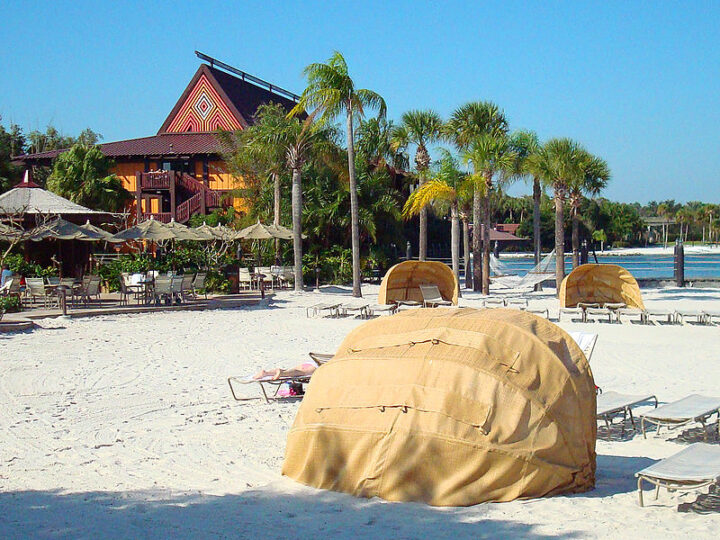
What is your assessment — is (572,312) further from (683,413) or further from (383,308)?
(683,413)

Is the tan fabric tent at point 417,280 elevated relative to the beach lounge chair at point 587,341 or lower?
elevated

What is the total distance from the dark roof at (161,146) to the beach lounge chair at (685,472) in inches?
1386

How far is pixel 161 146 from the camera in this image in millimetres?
43281

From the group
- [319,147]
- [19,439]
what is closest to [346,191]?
[319,147]

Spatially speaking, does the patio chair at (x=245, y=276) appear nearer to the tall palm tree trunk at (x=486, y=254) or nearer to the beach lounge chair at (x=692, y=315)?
the tall palm tree trunk at (x=486, y=254)

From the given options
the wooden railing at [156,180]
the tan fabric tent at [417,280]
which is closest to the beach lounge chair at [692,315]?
the tan fabric tent at [417,280]

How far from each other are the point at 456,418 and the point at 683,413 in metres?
2.95

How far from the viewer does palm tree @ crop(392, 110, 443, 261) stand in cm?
3139

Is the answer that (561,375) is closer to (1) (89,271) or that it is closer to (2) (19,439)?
(2) (19,439)

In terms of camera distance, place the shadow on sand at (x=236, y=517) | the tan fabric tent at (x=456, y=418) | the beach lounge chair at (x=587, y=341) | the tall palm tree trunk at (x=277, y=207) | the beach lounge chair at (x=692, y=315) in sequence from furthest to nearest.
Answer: the tall palm tree trunk at (x=277, y=207) → the beach lounge chair at (x=692, y=315) → the beach lounge chair at (x=587, y=341) → the tan fabric tent at (x=456, y=418) → the shadow on sand at (x=236, y=517)

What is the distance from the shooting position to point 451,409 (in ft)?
20.6

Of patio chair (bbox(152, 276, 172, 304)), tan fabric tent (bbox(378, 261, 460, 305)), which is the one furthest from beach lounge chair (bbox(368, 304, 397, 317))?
patio chair (bbox(152, 276, 172, 304))

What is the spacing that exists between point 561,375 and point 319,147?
23731mm

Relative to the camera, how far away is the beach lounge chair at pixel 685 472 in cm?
568
